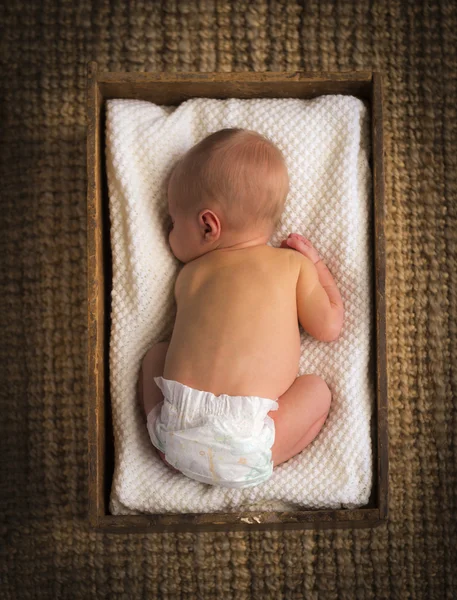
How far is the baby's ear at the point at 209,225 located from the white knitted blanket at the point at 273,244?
11cm

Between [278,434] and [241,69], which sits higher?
[241,69]

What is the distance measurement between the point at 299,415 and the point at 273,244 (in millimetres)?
338

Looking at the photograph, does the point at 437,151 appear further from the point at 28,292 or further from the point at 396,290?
the point at 28,292

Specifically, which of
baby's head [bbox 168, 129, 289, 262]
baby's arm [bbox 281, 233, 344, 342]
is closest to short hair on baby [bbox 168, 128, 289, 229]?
baby's head [bbox 168, 129, 289, 262]

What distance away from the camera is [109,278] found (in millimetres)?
1288

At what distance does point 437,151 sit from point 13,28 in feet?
3.15

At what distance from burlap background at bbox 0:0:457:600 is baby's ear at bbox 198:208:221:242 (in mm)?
349

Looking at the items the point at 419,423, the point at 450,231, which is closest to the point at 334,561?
the point at 419,423

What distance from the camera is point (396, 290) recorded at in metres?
1.39

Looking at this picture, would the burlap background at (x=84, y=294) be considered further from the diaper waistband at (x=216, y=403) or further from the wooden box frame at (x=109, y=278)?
the diaper waistband at (x=216, y=403)

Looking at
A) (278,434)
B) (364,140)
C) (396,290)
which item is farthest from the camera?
(396,290)

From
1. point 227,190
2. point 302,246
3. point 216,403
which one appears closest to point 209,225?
point 227,190

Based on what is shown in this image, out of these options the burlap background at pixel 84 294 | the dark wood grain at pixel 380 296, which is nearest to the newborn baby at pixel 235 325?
the dark wood grain at pixel 380 296

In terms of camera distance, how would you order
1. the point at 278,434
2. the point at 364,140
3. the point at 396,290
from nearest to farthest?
1. the point at 278,434
2. the point at 364,140
3. the point at 396,290
